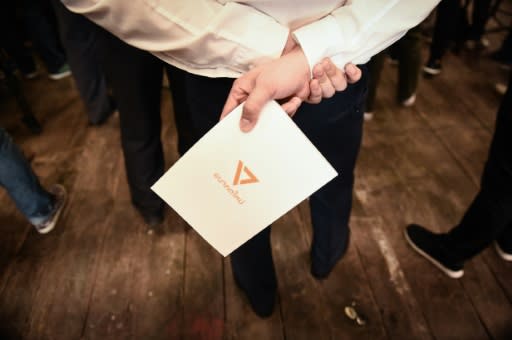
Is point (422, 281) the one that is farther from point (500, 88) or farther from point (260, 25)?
point (500, 88)

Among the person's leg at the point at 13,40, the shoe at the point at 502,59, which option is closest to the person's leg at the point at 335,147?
the shoe at the point at 502,59

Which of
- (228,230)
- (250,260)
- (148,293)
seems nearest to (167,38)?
(228,230)

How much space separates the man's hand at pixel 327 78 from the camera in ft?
1.58

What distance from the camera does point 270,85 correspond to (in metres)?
0.43

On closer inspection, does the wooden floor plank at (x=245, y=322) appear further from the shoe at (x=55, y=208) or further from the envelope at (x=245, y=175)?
the shoe at (x=55, y=208)

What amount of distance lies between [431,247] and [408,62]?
977 mm

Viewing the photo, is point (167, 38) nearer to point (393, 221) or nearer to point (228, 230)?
point (228, 230)

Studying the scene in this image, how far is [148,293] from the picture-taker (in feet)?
3.42

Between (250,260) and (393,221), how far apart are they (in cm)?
68

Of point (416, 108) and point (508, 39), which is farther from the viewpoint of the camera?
point (508, 39)

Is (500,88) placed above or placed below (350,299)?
above

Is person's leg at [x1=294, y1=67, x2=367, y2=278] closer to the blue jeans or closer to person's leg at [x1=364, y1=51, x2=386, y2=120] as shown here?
person's leg at [x1=364, y1=51, x2=386, y2=120]

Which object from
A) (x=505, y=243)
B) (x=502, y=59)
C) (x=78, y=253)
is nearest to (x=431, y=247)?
(x=505, y=243)

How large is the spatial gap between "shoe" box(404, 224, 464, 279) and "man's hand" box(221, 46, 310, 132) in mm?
861
